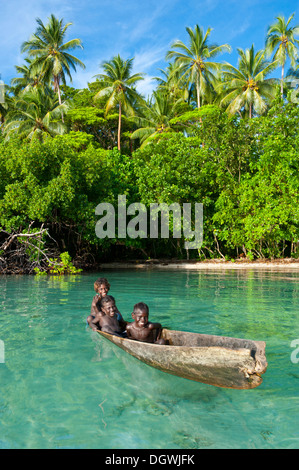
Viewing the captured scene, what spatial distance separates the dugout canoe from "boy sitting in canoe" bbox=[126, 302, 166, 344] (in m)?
0.55

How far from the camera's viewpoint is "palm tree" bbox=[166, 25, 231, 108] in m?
28.9

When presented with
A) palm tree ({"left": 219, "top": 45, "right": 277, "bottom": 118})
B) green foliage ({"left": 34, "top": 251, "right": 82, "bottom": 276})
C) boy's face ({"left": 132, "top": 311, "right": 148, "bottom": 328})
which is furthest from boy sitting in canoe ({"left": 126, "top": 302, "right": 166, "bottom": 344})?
palm tree ({"left": 219, "top": 45, "right": 277, "bottom": 118})

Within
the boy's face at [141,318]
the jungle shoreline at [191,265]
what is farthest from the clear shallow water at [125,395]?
the jungle shoreline at [191,265]

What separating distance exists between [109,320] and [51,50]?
98.4 ft

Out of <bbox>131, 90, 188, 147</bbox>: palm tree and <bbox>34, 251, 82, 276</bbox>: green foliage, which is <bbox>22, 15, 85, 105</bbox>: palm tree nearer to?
<bbox>131, 90, 188, 147</bbox>: palm tree

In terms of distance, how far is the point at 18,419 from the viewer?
139 inches

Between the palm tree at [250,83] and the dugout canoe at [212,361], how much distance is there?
25613mm

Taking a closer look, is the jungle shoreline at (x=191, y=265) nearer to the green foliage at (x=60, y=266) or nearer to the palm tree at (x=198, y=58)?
the green foliage at (x=60, y=266)

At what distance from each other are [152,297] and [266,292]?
3.39 metres

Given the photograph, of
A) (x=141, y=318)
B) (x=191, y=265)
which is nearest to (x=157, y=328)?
(x=141, y=318)

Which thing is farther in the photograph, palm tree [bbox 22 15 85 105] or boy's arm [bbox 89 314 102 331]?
palm tree [bbox 22 15 85 105]

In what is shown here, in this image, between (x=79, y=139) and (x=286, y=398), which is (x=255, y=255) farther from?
(x=286, y=398)

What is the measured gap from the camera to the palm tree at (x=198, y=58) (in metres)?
28.9

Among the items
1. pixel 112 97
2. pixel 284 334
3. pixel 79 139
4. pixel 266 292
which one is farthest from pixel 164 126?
pixel 284 334
